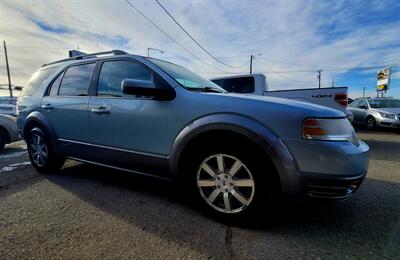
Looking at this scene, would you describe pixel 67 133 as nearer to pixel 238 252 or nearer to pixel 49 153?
pixel 49 153

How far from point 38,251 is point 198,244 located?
1.29 m

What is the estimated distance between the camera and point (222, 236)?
2146 millimetres

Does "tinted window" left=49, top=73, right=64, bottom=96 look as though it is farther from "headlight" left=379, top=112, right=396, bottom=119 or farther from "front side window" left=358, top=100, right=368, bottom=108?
"front side window" left=358, top=100, right=368, bottom=108

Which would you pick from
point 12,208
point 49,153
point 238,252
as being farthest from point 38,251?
point 49,153

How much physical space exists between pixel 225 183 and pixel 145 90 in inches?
48.0

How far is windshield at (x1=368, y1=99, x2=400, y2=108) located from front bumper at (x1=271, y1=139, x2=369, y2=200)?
11.0 metres

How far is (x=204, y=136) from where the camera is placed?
94.3 inches

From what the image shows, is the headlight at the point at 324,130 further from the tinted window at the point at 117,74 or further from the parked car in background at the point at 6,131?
the parked car in background at the point at 6,131

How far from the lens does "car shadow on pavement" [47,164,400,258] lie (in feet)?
6.83

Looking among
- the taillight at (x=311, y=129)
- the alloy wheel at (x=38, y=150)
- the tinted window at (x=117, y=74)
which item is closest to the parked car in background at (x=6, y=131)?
the alloy wheel at (x=38, y=150)

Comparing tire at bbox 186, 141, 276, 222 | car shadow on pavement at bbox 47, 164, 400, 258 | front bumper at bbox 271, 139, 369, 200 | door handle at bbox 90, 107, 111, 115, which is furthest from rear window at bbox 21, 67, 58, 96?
front bumper at bbox 271, 139, 369, 200

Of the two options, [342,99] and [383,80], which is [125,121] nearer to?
[342,99]

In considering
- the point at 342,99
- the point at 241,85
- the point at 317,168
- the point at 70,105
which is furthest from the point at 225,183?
the point at 241,85

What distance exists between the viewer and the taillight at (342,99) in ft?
22.1
